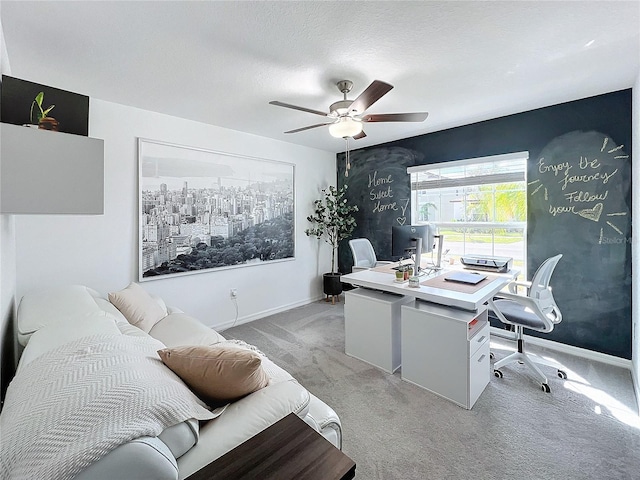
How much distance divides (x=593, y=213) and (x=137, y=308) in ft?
13.6

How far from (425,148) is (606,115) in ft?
5.82

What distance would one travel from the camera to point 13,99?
45.8 inches

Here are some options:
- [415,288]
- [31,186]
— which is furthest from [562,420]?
[31,186]

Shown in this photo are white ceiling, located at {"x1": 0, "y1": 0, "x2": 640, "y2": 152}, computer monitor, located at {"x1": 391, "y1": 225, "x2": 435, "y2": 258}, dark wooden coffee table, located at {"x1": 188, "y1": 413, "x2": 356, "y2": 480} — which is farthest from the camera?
computer monitor, located at {"x1": 391, "y1": 225, "x2": 435, "y2": 258}

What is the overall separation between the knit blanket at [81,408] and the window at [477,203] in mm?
3461

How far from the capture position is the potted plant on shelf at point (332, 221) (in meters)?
4.56

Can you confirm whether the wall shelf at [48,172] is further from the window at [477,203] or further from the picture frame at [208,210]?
the window at [477,203]

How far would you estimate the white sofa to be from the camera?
0.67 meters

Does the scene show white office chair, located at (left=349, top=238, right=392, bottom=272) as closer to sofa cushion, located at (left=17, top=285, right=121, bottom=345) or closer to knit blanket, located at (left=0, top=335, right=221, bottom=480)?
sofa cushion, located at (left=17, top=285, right=121, bottom=345)

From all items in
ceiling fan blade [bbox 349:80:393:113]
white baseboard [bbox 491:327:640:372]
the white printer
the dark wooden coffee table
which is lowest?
white baseboard [bbox 491:327:640:372]

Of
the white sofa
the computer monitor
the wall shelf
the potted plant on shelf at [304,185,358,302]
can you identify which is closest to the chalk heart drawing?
the computer monitor

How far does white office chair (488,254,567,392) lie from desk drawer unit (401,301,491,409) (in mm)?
262

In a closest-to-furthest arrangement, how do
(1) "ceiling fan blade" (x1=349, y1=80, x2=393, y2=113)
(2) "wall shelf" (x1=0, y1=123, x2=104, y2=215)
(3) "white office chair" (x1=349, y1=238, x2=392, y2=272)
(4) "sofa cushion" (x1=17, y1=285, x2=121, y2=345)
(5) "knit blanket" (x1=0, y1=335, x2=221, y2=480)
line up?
1. (5) "knit blanket" (x1=0, y1=335, x2=221, y2=480)
2. (2) "wall shelf" (x1=0, y1=123, x2=104, y2=215)
3. (4) "sofa cushion" (x1=17, y1=285, x2=121, y2=345)
4. (1) "ceiling fan blade" (x1=349, y1=80, x2=393, y2=113)
5. (3) "white office chair" (x1=349, y1=238, x2=392, y2=272)

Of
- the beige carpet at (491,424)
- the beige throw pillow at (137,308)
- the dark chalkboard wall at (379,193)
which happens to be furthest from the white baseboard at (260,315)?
the beige throw pillow at (137,308)
